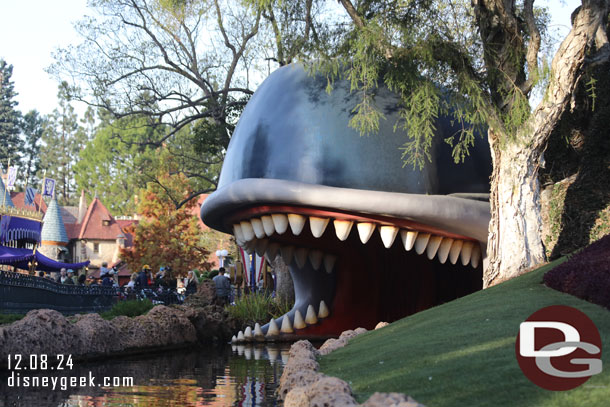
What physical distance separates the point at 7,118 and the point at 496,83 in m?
73.6

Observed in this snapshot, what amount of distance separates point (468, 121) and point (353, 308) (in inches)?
88.0

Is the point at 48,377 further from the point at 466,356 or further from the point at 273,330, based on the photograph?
the point at 466,356

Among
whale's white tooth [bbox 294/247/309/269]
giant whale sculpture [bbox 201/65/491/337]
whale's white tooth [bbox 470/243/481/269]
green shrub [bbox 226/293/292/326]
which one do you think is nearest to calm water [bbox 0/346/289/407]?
giant whale sculpture [bbox 201/65/491/337]

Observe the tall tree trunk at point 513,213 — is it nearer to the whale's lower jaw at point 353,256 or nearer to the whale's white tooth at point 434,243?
the whale's lower jaw at point 353,256

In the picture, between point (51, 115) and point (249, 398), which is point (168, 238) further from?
point (51, 115)

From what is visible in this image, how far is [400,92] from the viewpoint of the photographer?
7566 millimetres

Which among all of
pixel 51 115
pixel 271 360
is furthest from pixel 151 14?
pixel 51 115

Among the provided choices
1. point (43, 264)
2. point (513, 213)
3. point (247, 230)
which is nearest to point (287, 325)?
point (247, 230)

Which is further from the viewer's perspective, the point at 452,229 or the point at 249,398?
the point at 452,229

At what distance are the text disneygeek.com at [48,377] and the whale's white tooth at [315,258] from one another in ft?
6.62

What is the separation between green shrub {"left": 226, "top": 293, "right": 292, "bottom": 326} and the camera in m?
13.5

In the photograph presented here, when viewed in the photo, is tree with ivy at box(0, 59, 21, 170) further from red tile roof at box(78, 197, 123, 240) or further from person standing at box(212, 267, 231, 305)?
person standing at box(212, 267, 231, 305)

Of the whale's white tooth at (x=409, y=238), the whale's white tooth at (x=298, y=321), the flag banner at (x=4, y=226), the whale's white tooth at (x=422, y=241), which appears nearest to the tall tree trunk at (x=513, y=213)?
the whale's white tooth at (x=422, y=241)

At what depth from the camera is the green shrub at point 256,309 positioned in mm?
13508
